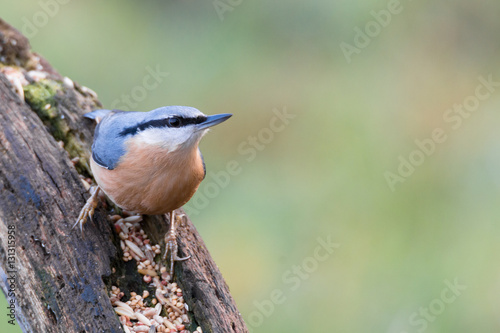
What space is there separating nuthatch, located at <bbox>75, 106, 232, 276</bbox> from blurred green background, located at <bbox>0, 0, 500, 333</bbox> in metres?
1.74

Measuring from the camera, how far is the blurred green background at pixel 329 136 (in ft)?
14.5

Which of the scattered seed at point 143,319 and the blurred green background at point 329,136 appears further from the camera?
the blurred green background at point 329,136

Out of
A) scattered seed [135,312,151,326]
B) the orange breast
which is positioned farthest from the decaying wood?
the orange breast

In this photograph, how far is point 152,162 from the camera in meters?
2.71

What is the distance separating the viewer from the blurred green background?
14.5 ft

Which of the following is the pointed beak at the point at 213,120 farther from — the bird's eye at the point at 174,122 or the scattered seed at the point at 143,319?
the scattered seed at the point at 143,319

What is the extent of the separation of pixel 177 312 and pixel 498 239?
3.38m

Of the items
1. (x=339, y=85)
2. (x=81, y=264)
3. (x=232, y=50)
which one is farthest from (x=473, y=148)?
(x=81, y=264)

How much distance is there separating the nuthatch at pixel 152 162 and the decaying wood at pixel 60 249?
12 centimetres

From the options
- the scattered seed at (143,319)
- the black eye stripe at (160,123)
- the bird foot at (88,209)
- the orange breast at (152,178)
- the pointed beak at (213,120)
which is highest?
the pointed beak at (213,120)

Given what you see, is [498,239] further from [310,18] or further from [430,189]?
[310,18]

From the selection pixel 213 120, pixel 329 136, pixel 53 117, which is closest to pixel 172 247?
pixel 213 120

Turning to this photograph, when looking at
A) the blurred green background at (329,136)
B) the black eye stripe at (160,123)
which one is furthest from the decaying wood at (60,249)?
the blurred green background at (329,136)

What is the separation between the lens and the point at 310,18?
6441 mm
